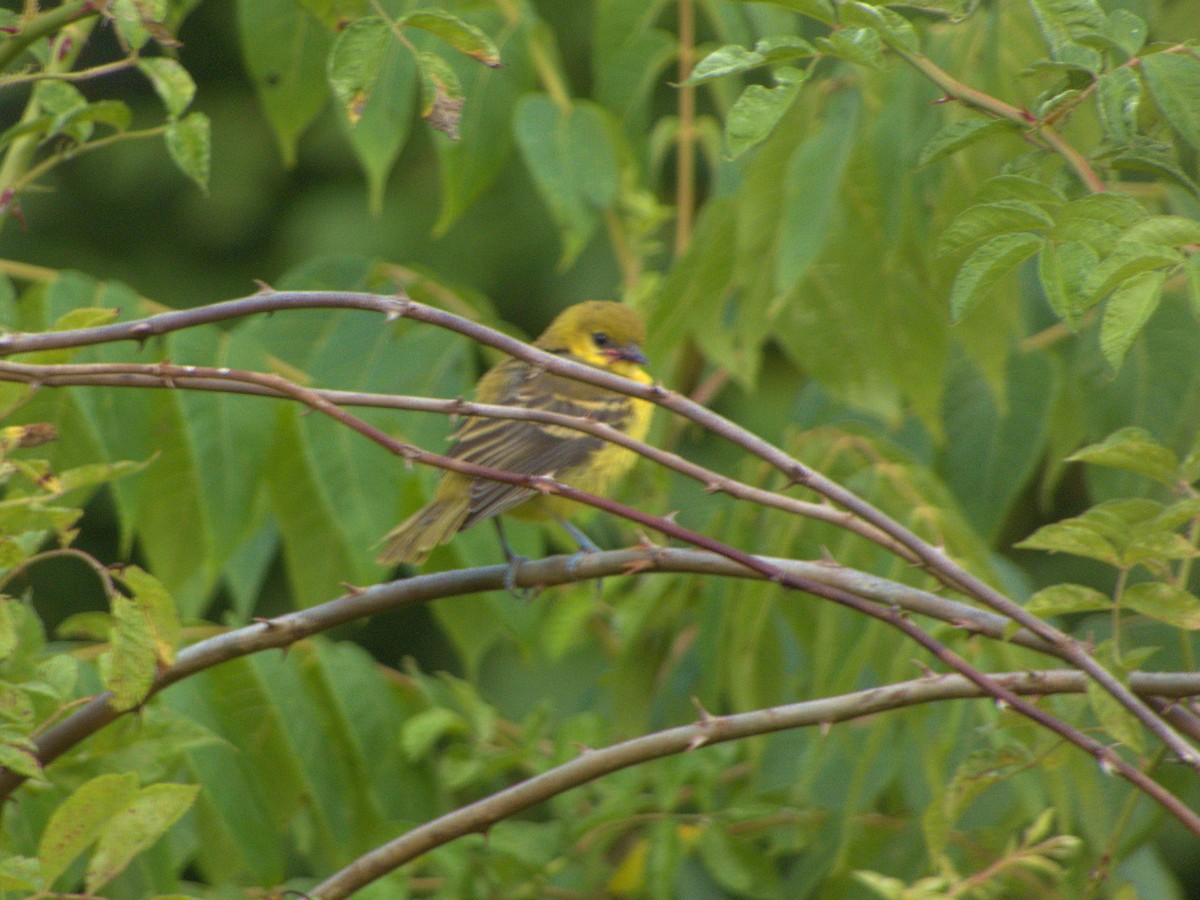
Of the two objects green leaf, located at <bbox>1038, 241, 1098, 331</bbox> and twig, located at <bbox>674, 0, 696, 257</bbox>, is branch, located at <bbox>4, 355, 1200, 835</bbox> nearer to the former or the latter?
green leaf, located at <bbox>1038, 241, 1098, 331</bbox>

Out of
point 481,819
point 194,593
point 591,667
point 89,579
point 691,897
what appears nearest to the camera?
point 481,819

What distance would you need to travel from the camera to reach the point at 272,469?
3.94 metres

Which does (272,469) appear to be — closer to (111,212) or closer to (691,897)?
(691,897)

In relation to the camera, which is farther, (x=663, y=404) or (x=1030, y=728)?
(x=1030, y=728)

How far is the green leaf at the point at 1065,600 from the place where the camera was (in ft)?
7.52

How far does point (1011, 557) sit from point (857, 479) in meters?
8.50

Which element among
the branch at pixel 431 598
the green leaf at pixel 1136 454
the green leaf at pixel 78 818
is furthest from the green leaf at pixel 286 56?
the green leaf at pixel 1136 454

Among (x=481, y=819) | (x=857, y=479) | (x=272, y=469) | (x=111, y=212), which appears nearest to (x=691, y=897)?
(x=857, y=479)

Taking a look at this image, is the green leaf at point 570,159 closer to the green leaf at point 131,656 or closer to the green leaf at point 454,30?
the green leaf at point 454,30

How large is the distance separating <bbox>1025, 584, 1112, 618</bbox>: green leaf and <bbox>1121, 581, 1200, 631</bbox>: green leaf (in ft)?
0.16

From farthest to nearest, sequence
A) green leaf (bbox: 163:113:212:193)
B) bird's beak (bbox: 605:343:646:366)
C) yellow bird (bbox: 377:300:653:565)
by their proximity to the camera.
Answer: bird's beak (bbox: 605:343:646:366), yellow bird (bbox: 377:300:653:565), green leaf (bbox: 163:113:212:193)

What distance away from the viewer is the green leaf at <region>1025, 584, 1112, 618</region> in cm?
229

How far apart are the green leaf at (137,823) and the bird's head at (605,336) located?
3.35 meters

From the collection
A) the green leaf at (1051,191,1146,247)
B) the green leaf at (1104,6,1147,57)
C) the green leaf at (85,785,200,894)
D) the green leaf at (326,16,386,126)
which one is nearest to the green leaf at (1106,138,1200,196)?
the green leaf at (1051,191,1146,247)
